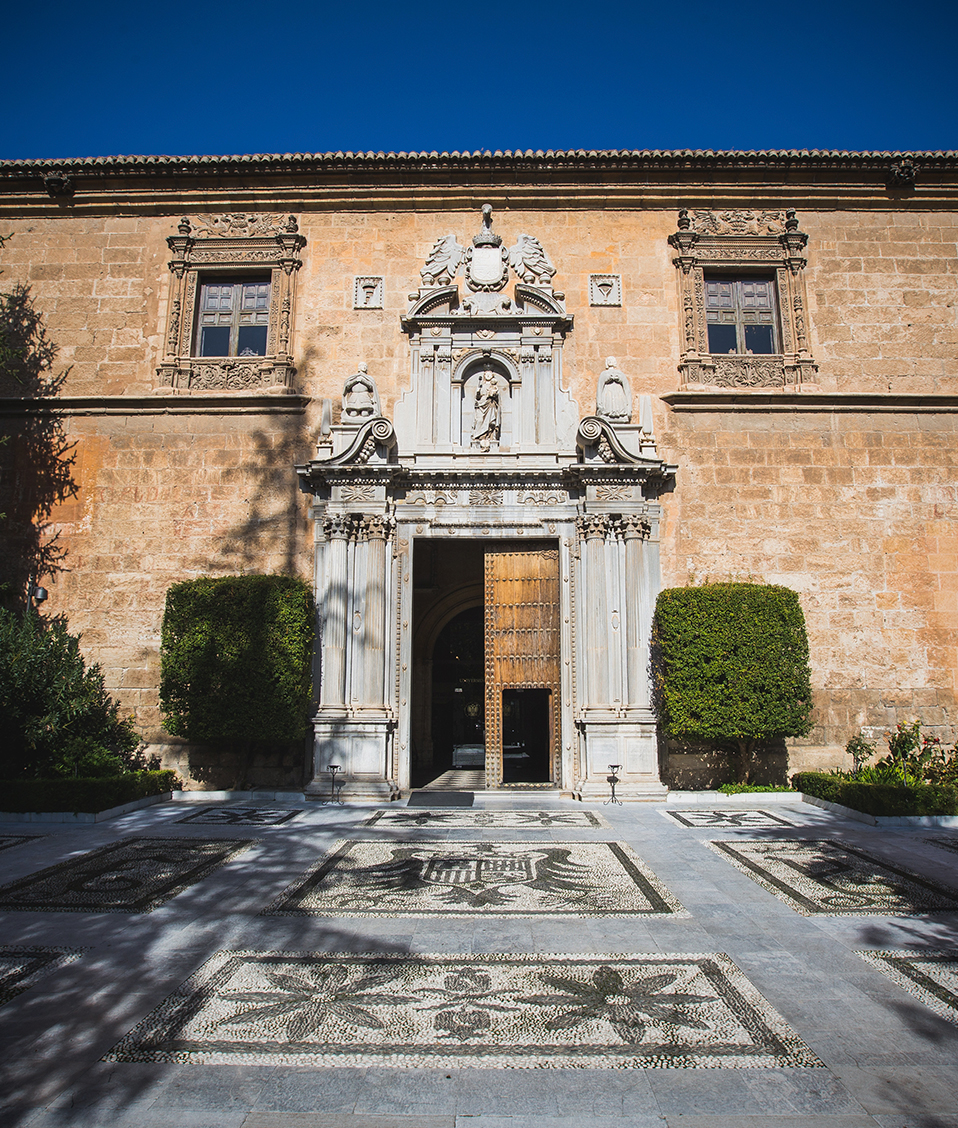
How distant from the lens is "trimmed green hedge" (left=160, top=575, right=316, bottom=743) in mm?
9984

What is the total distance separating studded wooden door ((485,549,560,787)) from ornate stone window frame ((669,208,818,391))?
4115 millimetres

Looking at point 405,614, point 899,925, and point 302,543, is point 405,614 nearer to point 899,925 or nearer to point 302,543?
point 302,543

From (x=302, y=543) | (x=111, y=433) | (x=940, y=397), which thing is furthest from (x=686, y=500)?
(x=111, y=433)

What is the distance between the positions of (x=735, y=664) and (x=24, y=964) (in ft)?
28.1

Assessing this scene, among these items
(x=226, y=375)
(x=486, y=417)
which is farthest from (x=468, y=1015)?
(x=226, y=375)

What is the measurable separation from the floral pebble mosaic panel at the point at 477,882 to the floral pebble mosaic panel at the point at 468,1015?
0.90 metres

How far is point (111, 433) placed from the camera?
11.9 meters

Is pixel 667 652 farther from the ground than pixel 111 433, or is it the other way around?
pixel 111 433

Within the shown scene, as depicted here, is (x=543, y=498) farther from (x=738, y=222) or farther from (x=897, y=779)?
(x=897, y=779)

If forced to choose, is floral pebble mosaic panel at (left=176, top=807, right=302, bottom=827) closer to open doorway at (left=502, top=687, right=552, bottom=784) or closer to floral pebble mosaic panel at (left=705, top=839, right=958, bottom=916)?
open doorway at (left=502, top=687, right=552, bottom=784)

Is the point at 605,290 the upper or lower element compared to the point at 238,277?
lower

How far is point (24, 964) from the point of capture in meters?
4.16

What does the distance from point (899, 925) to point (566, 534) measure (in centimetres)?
715

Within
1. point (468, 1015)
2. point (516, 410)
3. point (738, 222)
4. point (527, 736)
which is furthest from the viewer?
point (527, 736)
